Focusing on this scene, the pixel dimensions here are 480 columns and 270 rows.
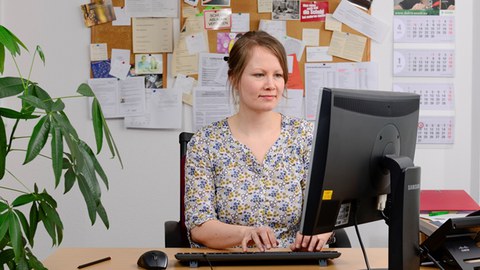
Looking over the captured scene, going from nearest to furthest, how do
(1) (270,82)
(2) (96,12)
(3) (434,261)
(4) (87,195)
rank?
1. (3) (434,261)
2. (4) (87,195)
3. (1) (270,82)
4. (2) (96,12)

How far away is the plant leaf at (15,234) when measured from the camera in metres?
1.81

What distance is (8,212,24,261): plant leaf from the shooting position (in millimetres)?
1810

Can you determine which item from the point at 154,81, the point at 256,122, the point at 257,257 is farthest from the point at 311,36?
Result: the point at 257,257

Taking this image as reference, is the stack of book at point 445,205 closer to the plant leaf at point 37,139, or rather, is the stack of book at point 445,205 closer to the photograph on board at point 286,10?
the photograph on board at point 286,10

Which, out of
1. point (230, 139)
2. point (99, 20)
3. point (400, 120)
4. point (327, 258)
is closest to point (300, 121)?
point (230, 139)

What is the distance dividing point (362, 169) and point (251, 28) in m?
1.93

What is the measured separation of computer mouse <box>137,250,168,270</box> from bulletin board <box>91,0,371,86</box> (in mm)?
1619

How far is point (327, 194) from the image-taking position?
149cm

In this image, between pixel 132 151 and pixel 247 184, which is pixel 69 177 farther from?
pixel 132 151

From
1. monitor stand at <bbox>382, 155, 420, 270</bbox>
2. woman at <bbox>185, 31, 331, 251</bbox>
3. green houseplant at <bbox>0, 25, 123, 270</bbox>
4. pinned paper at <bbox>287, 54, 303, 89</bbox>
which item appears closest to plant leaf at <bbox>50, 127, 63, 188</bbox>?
green houseplant at <bbox>0, 25, 123, 270</bbox>

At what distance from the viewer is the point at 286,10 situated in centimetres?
335

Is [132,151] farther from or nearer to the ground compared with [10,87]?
nearer to the ground

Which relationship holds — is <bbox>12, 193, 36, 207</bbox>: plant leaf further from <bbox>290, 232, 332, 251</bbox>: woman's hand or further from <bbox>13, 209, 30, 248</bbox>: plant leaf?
<bbox>290, 232, 332, 251</bbox>: woman's hand

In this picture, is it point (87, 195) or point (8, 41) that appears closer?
point (8, 41)
